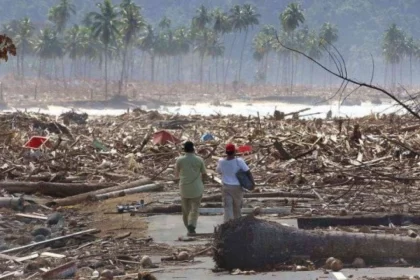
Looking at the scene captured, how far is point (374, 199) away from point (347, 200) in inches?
18.3

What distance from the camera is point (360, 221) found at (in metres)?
15.2

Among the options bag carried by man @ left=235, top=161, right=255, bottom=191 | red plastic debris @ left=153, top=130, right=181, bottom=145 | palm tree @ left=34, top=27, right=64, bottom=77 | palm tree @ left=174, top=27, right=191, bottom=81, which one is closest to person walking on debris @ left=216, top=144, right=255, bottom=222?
bag carried by man @ left=235, top=161, right=255, bottom=191

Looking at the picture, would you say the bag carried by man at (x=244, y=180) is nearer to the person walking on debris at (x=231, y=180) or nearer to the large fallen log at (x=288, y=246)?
the person walking on debris at (x=231, y=180)

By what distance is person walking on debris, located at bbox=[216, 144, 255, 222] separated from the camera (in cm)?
1326

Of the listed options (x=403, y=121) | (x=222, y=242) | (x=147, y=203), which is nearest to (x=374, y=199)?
(x=147, y=203)

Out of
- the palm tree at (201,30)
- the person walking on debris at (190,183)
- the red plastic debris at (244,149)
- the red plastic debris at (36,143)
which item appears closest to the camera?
the person walking on debris at (190,183)

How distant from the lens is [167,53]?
16100 cm

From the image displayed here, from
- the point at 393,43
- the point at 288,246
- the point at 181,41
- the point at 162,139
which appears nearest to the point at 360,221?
the point at 288,246

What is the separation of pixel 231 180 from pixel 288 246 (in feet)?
6.67

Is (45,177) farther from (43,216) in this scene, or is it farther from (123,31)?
(123,31)

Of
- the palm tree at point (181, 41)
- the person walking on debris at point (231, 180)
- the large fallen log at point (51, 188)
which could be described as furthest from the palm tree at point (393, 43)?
the person walking on debris at point (231, 180)

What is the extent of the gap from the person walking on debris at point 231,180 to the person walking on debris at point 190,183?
0.69 metres

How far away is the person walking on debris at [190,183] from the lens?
14008 mm

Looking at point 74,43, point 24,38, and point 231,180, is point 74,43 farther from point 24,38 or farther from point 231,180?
point 231,180
